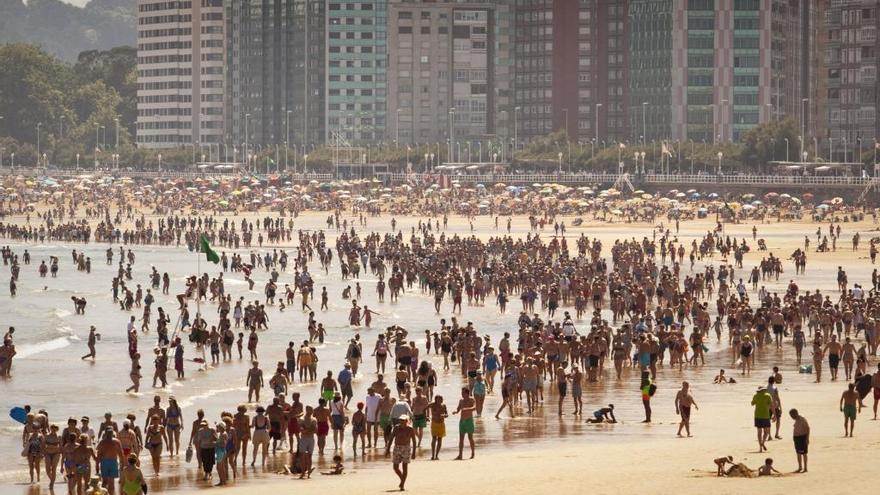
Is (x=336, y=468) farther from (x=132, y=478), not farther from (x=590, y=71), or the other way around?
(x=590, y=71)

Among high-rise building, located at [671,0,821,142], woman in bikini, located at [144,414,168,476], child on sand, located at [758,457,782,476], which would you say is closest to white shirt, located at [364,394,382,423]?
woman in bikini, located at [144,414,168,476]

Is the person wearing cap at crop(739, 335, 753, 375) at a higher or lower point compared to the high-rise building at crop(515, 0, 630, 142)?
lower

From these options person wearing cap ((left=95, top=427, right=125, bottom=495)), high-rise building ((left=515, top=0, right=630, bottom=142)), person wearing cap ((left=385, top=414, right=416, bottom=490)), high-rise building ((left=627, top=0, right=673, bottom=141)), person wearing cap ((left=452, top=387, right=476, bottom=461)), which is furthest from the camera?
high-rise building ((left=515, top=0, right=630, bottom=142))

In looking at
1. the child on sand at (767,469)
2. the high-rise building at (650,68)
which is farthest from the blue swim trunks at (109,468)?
the high-rise building at (650,68)

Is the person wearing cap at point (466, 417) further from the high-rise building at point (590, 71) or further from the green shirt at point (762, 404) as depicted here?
the high-rise building at point (590, 71)

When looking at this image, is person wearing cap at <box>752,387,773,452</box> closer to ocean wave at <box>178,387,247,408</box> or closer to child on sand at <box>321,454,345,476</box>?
child on sand at <box>321,454,345,476</box>

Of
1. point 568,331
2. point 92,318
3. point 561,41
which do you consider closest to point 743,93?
point 561,41
